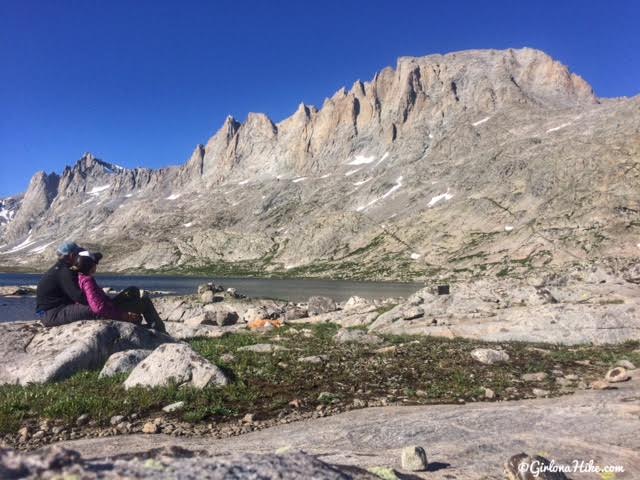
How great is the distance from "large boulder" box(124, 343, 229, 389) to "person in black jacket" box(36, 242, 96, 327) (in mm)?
4591

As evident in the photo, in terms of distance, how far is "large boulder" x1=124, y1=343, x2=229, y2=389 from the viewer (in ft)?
39.3

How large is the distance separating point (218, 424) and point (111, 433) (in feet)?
7.03

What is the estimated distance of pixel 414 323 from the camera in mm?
27078

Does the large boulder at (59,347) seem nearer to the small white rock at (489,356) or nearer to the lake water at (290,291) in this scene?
the small white rock at (489,356)

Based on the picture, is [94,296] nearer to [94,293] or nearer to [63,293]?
[94,293]

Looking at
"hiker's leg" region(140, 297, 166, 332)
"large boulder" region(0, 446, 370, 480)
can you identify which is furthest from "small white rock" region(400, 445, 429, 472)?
"hiker's leg" region(140, 297, 166, 332)

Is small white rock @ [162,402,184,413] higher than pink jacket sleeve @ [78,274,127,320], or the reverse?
pink jacket sleeve @ [78,274,127,320]

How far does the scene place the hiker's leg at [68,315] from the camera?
50.9 feet

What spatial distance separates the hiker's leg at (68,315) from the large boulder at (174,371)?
4.41 meters

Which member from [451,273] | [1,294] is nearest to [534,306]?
[1,294]

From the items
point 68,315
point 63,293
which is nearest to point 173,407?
point 68,315

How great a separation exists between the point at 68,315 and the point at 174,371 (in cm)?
590

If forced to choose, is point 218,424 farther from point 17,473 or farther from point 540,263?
point 540,263

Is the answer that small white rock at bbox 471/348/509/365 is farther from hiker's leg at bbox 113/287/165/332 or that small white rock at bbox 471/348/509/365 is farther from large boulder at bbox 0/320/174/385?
hiker's leg at bbox 113/287/165/332
